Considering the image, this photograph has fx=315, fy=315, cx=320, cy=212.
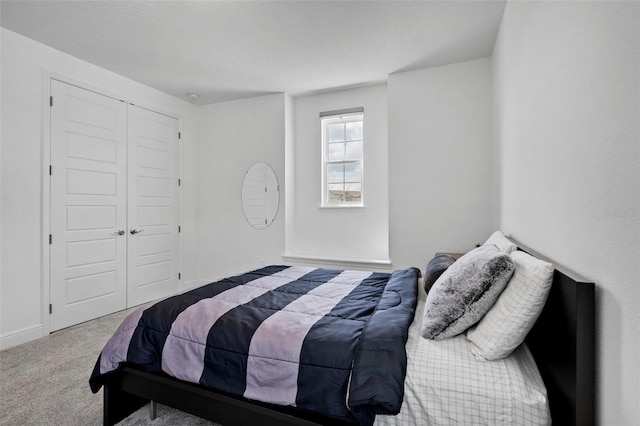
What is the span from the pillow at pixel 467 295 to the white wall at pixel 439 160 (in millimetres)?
2041

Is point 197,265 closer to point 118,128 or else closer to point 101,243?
point 101,243

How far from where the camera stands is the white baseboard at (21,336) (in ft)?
8.71

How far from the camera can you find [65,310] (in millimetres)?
3123

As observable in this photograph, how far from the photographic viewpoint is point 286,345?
136 cm

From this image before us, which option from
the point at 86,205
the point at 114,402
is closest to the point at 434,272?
the point at 114,402

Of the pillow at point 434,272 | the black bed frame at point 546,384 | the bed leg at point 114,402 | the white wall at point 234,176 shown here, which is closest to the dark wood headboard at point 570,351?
the black bed frame at point 546,384

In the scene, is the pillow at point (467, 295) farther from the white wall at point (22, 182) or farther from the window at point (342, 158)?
the white wall at point (22, 182)

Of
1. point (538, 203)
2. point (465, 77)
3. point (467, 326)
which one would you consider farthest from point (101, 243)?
point (465, 77)

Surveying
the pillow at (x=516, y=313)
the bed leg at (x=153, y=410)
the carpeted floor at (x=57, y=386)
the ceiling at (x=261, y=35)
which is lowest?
the carpeted floor at (x=57, y=386)

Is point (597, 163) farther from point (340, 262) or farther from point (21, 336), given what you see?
point (21, 336)

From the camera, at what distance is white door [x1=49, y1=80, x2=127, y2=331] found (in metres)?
3.07

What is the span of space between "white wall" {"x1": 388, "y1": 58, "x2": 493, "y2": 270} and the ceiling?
0.25m

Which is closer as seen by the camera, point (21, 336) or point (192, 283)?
point (21, 336)

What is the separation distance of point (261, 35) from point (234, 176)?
2119mm
